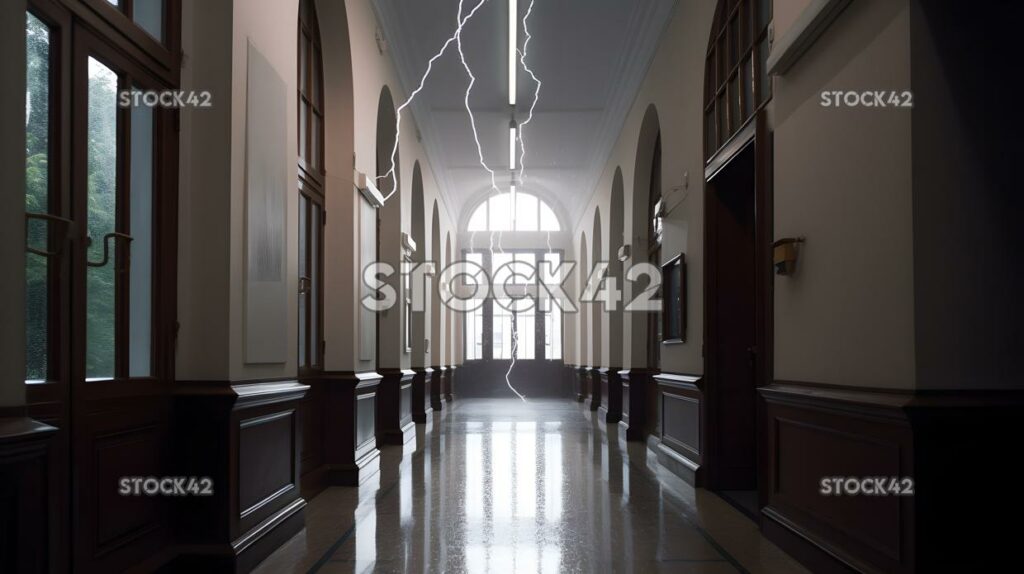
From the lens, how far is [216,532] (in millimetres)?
3219

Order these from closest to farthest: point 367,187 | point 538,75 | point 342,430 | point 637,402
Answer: point 342,430 → point 367,187 → point 637,402 → point 538,75

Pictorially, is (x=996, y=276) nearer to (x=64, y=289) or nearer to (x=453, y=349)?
(x=64, y=289)

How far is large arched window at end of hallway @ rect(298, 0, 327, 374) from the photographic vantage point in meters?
→ 5.11

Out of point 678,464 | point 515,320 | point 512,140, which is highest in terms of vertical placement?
point 512,140

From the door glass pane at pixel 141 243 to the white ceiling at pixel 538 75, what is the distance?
13.0 ft

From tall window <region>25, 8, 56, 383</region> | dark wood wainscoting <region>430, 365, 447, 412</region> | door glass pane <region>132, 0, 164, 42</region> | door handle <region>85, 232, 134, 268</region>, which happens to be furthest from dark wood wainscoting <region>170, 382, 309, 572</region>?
dark wood wainscoting <region>430, 365, 447, 412</region>

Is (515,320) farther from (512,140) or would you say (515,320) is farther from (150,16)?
(150,16)

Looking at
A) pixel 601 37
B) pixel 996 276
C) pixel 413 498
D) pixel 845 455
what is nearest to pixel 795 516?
pixel 845 455

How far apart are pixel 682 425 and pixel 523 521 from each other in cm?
210

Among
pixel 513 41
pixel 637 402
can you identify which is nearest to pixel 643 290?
pixel 637 402

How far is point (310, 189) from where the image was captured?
5309mm

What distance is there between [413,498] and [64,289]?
9.85 feet

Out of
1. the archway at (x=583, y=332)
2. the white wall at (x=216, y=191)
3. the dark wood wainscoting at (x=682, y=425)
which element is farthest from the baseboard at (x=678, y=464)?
the archway at (x=583, y=332)

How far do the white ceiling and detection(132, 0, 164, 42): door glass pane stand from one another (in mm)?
3655
